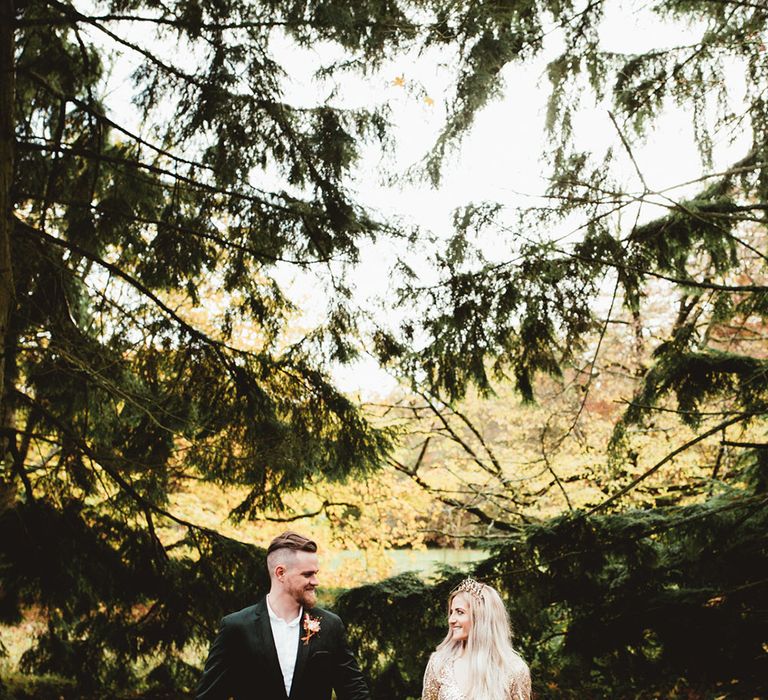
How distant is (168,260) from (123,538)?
2220 mm

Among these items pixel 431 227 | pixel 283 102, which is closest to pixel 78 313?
pixel 283 102

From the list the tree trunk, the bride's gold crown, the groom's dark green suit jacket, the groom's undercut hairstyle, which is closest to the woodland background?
the tree trunk

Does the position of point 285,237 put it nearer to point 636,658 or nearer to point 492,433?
point 636,658

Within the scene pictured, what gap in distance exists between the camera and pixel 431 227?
517 centimetres

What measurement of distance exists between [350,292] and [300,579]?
303cm

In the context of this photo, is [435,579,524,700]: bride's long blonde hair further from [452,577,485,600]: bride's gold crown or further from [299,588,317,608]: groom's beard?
[299,588,317,608]: groom's beard

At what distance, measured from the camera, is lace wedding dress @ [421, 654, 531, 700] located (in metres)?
2.74

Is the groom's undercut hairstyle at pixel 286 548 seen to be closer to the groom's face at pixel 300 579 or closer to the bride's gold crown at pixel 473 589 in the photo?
the groom's face at pixel 300 579

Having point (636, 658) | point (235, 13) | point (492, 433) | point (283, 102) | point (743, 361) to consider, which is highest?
point (492, 433)

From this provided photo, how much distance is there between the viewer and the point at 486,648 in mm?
2801

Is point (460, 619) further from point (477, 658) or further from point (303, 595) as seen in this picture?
point (303, 595)

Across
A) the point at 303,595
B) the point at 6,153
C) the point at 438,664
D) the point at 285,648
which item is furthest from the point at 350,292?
the point at 285,648

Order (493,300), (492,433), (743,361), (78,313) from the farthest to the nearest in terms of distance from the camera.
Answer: (492,433) < (78,313) < (493,300) < (743,361)

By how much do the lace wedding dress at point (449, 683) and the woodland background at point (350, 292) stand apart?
176 cm
